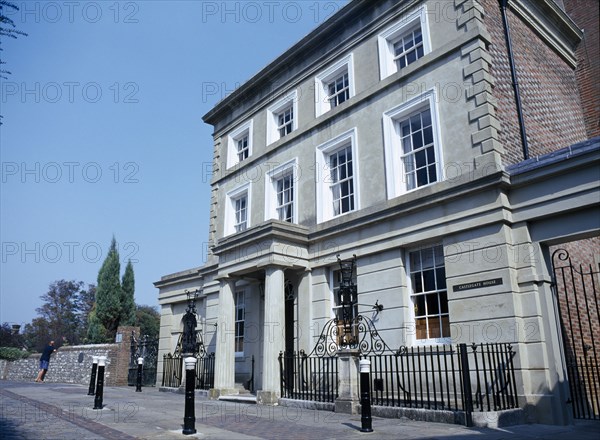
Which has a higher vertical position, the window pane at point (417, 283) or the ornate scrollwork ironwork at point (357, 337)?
the window pane at point (417, 283)

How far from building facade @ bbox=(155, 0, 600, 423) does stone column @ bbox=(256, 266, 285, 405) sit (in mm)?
37

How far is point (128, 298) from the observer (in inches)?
1323

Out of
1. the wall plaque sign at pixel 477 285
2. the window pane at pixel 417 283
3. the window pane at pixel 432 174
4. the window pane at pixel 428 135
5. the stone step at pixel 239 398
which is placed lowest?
the stone step at pixel 239 398

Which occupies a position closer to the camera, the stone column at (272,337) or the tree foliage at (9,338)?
the stone column at (272,337)

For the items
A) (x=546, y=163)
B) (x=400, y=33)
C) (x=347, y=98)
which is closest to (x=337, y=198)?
(x=347, y=98)

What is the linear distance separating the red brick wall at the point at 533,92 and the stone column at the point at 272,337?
659 cm

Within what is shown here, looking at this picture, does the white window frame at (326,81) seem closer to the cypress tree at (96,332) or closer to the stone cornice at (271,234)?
the stone cornice at (271,234)

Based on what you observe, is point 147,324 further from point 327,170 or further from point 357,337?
point 357,337

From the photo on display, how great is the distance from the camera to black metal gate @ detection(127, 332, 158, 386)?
21484 mm

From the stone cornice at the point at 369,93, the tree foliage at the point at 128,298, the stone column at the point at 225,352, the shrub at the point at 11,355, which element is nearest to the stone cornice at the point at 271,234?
the stone column at the point at 225,352

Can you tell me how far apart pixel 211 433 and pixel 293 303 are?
25.0ft

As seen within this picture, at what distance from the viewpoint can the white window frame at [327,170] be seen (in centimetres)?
1402

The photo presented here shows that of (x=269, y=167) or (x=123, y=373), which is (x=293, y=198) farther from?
(x=123, y=373)

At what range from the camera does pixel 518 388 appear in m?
9.35
